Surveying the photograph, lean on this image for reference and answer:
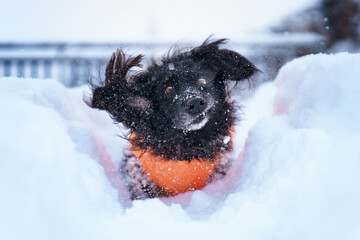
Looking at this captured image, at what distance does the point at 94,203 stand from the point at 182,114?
67 cm

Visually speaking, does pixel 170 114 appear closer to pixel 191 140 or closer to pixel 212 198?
pixel 191 140

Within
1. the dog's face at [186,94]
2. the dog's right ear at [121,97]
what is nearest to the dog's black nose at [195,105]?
the dog's face at [186,94]

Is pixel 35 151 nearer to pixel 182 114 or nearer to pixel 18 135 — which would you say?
pixel 18 135

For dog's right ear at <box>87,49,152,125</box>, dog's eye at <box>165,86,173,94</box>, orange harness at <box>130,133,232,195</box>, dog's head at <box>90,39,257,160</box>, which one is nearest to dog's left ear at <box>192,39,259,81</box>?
dog's head at <box>90,39,257,160</box>

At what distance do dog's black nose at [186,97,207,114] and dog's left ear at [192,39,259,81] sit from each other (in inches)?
10.6

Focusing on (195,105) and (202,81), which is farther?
(202,81)

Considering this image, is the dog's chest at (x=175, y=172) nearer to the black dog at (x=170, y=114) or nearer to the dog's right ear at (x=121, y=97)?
the black dog at (x=170, y=114)

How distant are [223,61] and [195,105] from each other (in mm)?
366

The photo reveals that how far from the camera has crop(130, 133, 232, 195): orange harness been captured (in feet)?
4.97

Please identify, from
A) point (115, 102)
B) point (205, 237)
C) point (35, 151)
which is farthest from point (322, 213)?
point (115, 102)

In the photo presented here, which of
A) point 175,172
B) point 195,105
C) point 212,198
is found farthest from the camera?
point 175,172

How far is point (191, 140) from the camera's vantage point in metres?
1.57

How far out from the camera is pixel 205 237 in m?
0.83

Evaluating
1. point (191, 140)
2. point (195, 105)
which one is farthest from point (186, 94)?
point (191, 140)
